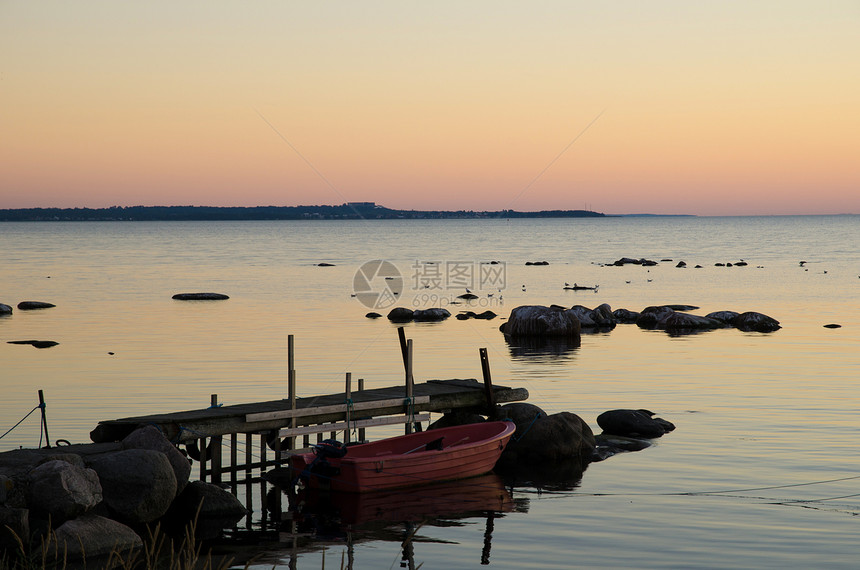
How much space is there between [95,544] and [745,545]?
10610 mm

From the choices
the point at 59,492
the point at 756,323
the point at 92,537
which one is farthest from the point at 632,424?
the point at 756,323

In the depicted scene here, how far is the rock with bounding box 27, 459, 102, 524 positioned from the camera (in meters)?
15.1

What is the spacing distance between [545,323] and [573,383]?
1245cm

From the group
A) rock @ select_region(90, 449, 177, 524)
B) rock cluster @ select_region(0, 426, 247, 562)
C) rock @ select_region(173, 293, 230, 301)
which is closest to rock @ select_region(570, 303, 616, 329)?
rock @ select_region(173, 293, 230, 301)

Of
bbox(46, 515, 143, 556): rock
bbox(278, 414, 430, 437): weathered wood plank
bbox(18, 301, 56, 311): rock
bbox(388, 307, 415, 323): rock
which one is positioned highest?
bbox(278, 414, 430, 437): weathered wood plank

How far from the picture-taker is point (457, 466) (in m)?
20.8

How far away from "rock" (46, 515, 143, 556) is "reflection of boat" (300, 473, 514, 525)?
153 inches

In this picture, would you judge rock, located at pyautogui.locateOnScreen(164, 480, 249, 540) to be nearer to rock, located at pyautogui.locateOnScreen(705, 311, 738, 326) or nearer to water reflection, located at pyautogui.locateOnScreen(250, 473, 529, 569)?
water reflection, located at pyautogui.locateOnScreen(250, 473, 529, 569)

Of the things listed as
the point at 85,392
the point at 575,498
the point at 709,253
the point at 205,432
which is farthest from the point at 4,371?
the point at 709,253

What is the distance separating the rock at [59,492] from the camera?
15055 millimetres

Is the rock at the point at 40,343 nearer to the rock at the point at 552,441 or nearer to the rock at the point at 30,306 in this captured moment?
the rock at the point at 30,306

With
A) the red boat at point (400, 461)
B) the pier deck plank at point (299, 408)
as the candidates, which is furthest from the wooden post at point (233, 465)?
the red boat at point (400, 461)

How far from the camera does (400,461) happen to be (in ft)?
65.0

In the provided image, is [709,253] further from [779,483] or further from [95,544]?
[95,544]
